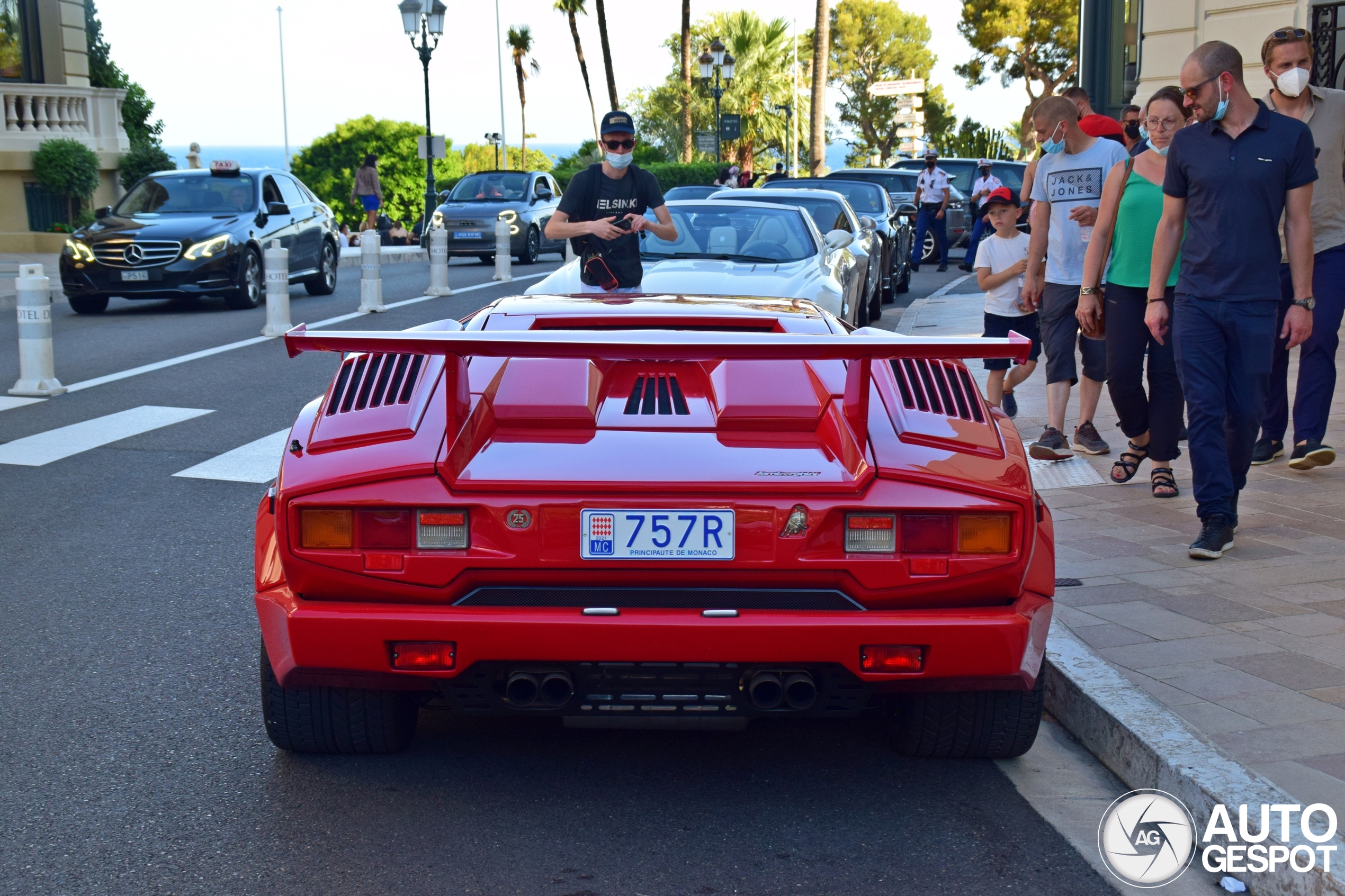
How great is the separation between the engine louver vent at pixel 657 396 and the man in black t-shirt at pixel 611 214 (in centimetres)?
372

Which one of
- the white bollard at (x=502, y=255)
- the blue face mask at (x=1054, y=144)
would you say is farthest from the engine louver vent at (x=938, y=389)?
the white bollard at (x=502, y=255)

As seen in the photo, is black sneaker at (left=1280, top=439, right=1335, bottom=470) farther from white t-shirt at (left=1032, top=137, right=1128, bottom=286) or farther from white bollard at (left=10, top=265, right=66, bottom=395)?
white bollard at (left=10, top=265, right=66, bottom=395)

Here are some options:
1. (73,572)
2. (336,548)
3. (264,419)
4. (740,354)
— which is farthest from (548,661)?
(264,419)

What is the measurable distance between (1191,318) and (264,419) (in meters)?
6.22

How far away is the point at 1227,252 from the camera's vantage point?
5520 mm

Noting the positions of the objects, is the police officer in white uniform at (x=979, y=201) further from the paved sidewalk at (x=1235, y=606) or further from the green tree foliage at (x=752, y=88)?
the green tree foliage at (x=752, y=88)

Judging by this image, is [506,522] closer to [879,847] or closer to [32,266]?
[879,847]

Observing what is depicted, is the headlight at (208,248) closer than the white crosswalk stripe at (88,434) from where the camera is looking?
No

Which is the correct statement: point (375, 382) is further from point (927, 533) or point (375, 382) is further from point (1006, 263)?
point (1006, 263)

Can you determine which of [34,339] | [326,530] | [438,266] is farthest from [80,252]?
[326,530]

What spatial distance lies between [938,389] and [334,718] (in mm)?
1795

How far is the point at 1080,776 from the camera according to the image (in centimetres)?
383

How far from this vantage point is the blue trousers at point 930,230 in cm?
2355

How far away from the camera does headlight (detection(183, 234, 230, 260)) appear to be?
15875 millimetres
